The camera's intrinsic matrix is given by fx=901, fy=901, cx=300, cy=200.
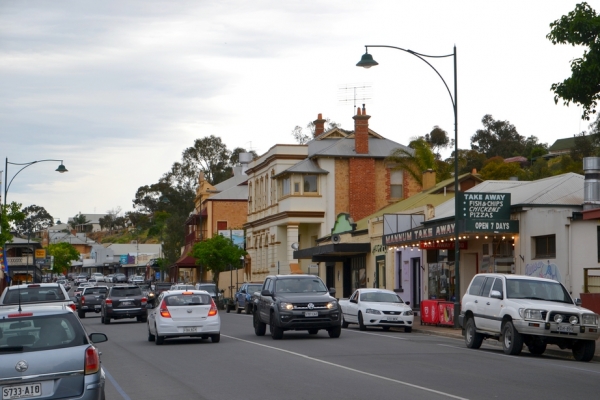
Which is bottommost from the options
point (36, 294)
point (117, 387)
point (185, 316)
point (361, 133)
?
point (117, 387)

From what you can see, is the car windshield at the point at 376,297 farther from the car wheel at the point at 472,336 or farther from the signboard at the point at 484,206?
the car wheel at the point at 472,336

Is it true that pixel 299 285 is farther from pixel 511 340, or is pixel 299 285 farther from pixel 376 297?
pixel 511 340

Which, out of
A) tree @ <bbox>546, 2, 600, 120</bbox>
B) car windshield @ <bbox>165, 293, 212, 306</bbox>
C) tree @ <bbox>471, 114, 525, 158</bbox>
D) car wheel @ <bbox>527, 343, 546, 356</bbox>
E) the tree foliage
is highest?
tree @ <bbox>471, 114, 525, 158</bbox>

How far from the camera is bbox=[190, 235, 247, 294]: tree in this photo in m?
70.7

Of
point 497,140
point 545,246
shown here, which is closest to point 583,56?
point 545,246

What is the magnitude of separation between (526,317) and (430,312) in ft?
41.7

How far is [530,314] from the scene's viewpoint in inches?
814

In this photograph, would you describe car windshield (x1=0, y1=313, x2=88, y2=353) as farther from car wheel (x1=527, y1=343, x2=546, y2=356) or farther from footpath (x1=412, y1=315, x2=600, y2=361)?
footpath (x1=412, y1=315, x2=600, y2=361)

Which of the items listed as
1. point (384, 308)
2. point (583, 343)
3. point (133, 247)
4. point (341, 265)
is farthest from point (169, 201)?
point (583, 343)

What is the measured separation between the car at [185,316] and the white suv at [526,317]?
6792 millimetres

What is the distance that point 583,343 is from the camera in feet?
67.9

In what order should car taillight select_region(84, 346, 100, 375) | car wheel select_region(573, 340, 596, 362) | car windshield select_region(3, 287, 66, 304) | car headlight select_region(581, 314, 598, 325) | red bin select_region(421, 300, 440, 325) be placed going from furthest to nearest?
red bin select_region(421, 300, 440, 325)
car windshield select_region(3, 287, 66, 304)
car wheel select_region(573, 340, 596, 362)
car headlight select_region(581, 314, 598, 325)
car taillight select_region(84, 346, 100, 375)

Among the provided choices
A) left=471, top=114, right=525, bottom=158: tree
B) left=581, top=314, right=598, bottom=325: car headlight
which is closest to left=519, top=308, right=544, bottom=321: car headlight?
left=581, top=314, right=598, bottom=325: car headlight

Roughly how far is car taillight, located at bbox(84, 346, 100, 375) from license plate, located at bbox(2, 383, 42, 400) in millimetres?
512
